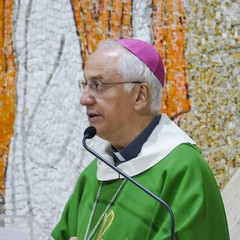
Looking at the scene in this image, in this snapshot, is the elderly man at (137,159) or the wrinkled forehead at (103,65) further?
the wrinkled forehead at (103,65)

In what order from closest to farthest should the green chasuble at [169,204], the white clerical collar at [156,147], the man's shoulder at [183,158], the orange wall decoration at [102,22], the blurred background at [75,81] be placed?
the green chasuble at [169,204] < the man's shoulder at [183,158] < the white clerical collar at [156,147] < the blurred background at [75,81] < the orange wall decoration at [102,22]

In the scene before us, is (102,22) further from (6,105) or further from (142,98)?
(142,98)

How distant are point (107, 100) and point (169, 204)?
457 millimetres

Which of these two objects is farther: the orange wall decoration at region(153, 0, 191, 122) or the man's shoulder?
the orange wall decoration at region(153, 0, 191, 122)

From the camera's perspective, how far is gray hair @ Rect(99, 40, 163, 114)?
9.64 feet

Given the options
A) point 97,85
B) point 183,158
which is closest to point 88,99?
point 97,85

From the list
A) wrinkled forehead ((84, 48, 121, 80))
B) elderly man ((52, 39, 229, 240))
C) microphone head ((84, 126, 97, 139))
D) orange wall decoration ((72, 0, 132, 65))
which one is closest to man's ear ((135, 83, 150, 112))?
elderly man ((52, 39, 229, 240))

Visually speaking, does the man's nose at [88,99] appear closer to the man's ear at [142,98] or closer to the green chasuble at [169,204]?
the man's ear at [142,98]

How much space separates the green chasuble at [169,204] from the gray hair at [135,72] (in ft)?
0.72

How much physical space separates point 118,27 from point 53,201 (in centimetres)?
105

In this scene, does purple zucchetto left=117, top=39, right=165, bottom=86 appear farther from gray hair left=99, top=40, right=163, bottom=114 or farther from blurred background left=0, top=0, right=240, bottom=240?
blurred background left=0, top=0, right=240, bottom=240

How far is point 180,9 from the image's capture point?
14.9ft

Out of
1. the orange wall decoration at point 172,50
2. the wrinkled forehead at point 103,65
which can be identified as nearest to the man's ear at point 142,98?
the wrinkled forehead at point 103,65

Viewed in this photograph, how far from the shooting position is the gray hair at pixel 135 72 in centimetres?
294
